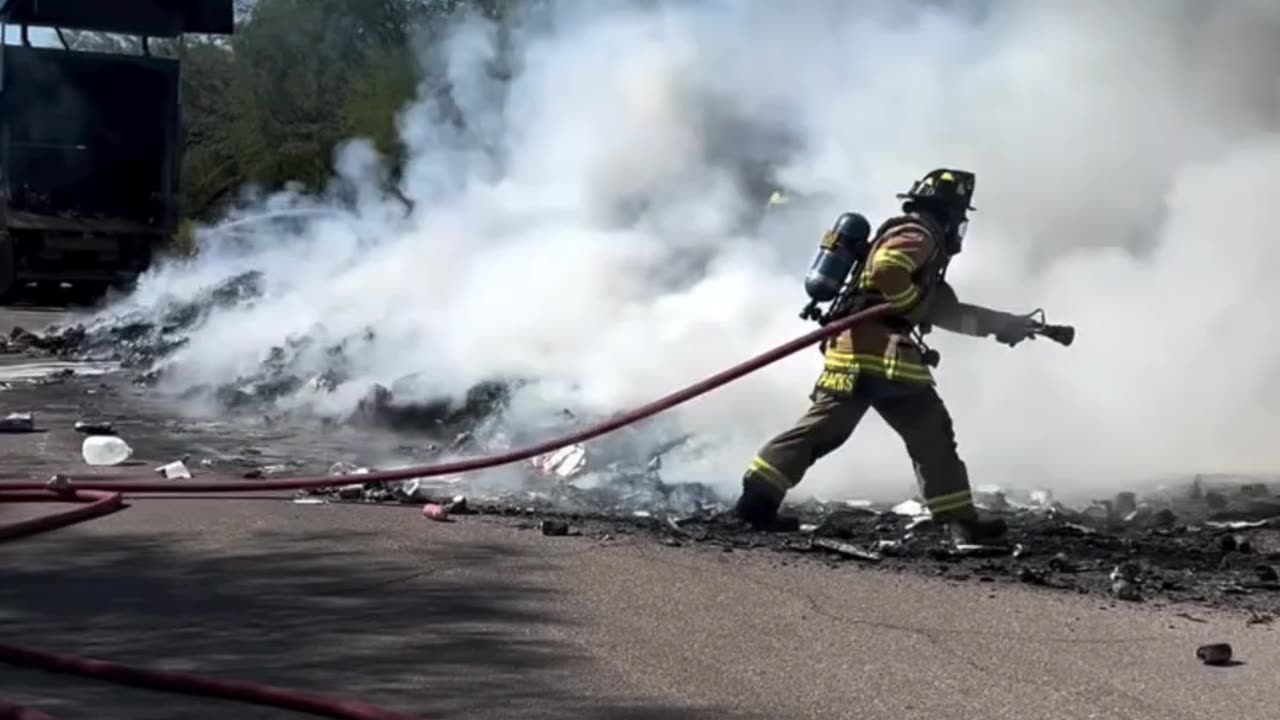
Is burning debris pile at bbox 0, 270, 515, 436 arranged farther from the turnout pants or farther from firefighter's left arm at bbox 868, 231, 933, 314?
firefighter's left arm at bbox 868, 231, 933, 314

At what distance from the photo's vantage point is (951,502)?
6.46 metres

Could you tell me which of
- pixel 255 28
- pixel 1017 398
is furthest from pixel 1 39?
pixel 255 28

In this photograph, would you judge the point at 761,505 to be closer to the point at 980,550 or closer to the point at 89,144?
the point at 980,550

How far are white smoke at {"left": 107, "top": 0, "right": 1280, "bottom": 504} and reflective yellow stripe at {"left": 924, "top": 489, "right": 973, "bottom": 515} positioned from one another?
1.53m

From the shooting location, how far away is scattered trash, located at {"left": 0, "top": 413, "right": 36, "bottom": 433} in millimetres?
10211

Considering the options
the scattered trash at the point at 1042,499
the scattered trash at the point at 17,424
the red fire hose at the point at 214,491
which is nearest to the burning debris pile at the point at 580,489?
the red fire hose at the point at 214,491

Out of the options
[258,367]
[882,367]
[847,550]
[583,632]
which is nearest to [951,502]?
[847,550]

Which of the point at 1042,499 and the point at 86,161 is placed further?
the point at 86,161

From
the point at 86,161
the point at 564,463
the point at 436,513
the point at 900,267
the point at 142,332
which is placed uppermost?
the point at 86,161

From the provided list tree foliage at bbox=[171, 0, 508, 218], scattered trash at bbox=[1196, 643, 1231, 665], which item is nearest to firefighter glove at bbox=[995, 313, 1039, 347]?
scattered trash at bbox=[1196, 643, 1231, 665]

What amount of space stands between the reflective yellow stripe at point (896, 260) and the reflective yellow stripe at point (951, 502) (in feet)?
3.02

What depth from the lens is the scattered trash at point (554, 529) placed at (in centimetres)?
663

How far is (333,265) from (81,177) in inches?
153

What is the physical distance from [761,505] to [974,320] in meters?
1.21
